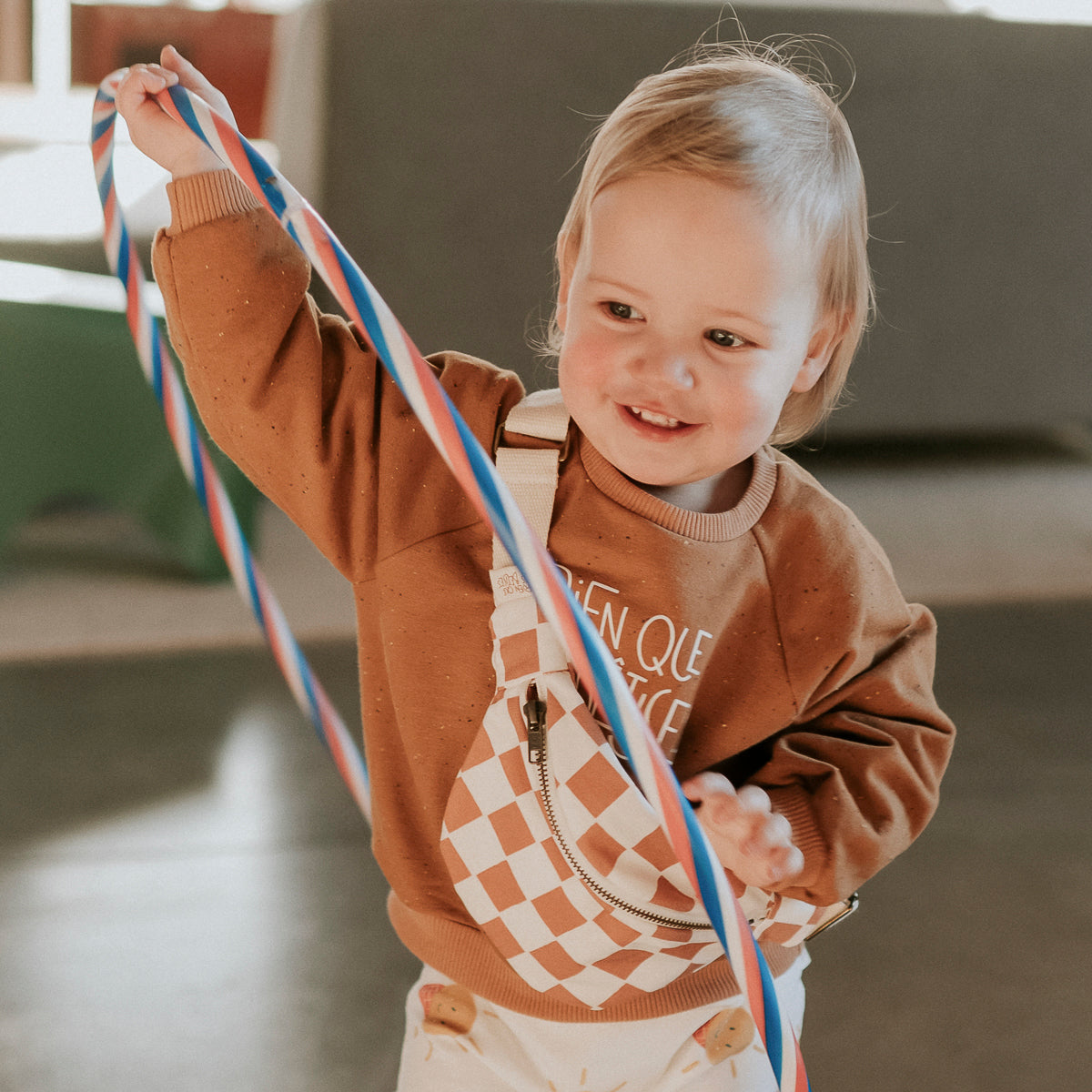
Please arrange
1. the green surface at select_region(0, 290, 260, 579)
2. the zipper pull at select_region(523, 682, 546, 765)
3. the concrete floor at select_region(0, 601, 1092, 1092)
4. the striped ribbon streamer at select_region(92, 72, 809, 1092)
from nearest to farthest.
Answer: the striped ribbon streamer at select_region(92, 72, 809, 1092) → the zipper pull at select_region(523, 682, 546, 765) → the concrete floor at select_region(0, 601, 1092, 1092) → the green surface at select_region(0, 290, 260, 579)

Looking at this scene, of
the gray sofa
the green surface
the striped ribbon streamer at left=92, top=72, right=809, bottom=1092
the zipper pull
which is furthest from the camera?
the gray sofa

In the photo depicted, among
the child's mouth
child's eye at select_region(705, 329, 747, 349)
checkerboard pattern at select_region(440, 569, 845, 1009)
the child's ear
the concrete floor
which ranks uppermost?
child's eye at select_region(705, 329, 747, 349)

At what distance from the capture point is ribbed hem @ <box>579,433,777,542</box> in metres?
0.70

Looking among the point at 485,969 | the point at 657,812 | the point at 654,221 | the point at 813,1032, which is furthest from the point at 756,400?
the point at 813,1032

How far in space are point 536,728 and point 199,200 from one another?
1.04 ft

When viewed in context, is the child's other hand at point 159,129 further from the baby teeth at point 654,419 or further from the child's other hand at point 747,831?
the child's other hand at point 747,831

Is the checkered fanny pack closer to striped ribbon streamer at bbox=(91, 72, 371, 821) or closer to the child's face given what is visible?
the child's face

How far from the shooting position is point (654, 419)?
2.20 ft

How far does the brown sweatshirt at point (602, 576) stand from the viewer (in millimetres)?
674

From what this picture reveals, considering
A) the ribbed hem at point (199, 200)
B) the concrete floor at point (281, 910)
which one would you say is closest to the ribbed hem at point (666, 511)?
the ribbed hem at point (199, 200)

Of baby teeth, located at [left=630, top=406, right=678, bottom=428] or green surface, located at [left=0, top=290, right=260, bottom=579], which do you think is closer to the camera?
baby teeth, located at [left=630, top=406, right=678, bottom=428]

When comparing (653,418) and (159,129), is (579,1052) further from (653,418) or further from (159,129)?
(159,129)

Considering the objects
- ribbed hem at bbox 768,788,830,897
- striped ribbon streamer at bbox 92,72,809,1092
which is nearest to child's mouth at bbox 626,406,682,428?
striped ribbon streamer at bbox 92,72,809,1092

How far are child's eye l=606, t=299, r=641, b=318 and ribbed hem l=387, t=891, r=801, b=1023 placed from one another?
1.20ft
